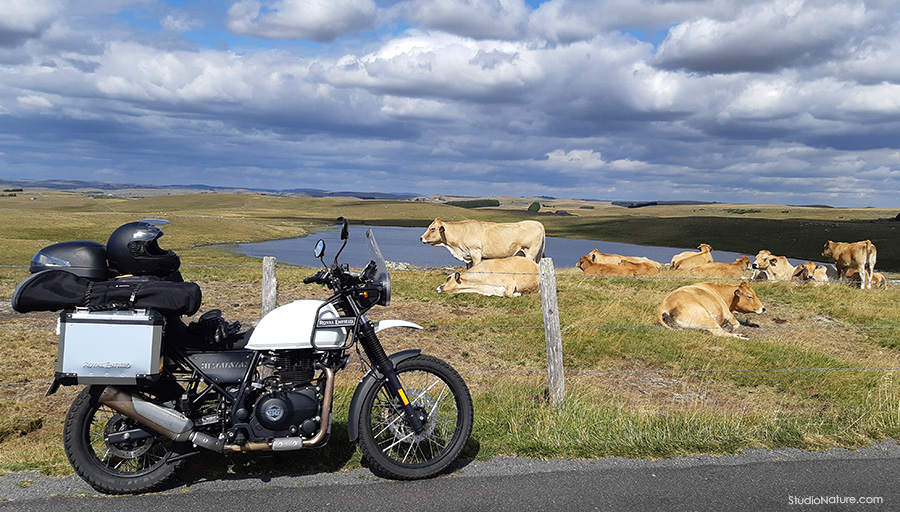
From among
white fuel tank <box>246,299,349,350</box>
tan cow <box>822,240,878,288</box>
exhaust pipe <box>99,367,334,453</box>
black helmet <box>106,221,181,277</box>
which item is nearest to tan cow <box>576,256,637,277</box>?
tan cow <box>822,240,878,288</box>

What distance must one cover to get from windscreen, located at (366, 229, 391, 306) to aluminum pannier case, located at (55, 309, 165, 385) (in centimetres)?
169

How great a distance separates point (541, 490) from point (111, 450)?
130 inches

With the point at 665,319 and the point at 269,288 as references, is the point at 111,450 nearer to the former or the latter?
the point at 269,288

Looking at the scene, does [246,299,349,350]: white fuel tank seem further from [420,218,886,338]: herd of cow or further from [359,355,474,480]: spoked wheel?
[420,218,886,338]: herd of cow

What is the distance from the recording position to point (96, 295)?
4.55 m

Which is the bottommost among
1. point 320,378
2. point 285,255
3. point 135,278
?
point 285,255

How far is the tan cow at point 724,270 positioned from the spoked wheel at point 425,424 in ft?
53.8

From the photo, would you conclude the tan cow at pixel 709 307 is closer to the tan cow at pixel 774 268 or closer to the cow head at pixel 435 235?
the tan cow at pixel 774 268

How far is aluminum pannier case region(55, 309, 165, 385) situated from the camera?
4500mm

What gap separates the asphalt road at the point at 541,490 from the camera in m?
4.47

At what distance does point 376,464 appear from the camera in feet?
16.1

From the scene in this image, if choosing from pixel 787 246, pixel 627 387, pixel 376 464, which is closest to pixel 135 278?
pixel 376 464

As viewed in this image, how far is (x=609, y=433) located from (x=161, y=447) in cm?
386

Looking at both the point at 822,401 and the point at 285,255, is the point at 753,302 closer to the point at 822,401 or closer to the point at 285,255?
the point at 822,401
